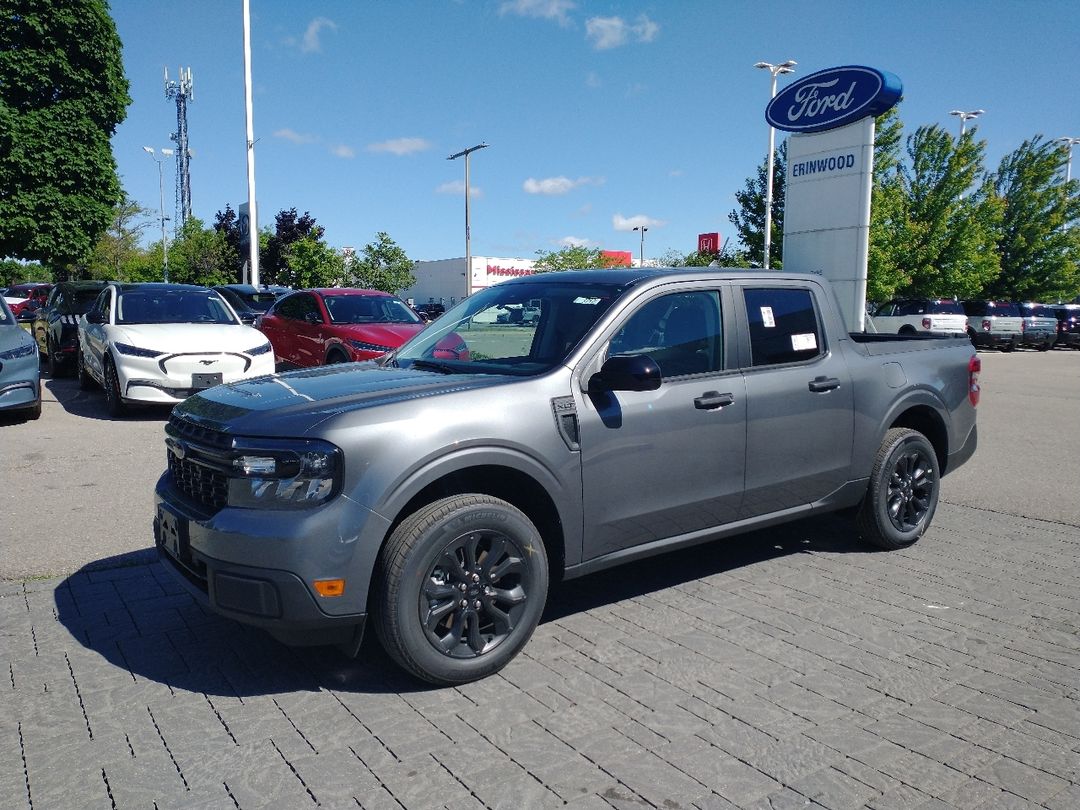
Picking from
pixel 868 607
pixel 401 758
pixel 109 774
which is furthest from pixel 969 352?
pixel 109 774

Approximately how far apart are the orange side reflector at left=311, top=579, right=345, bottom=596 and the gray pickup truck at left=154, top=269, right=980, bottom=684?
0.02 m

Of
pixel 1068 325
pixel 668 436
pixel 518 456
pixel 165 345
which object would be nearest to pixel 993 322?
pixel 1068 325

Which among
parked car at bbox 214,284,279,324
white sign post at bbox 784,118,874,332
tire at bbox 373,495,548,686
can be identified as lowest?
tire at bbox 373,495,548,686

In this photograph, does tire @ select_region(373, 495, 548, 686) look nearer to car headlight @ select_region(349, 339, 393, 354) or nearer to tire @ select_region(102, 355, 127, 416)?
tire @ select_region(102, 355, 127, 416)

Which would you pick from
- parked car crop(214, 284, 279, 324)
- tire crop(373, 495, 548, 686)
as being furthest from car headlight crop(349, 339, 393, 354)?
tire crop(373, 495, 548, 686)

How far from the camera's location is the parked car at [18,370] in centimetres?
941

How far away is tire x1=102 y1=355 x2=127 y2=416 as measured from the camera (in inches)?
398

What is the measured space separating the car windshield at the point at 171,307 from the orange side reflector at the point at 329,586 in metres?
8.76

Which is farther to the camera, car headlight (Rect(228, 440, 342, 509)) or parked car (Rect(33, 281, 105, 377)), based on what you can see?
parked car (Rect(33, 281, 105, 377))

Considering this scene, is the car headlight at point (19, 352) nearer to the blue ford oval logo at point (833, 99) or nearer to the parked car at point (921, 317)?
the blue ford oval logo at point (833, 99)

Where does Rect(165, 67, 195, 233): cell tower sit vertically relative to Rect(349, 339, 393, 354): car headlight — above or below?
above

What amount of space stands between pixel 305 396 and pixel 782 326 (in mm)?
2657

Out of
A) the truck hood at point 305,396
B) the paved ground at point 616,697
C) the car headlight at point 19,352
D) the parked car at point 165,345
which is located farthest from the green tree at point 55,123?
the truck hood at point 305,396

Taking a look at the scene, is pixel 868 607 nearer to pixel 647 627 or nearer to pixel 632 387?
pixel 647 627
